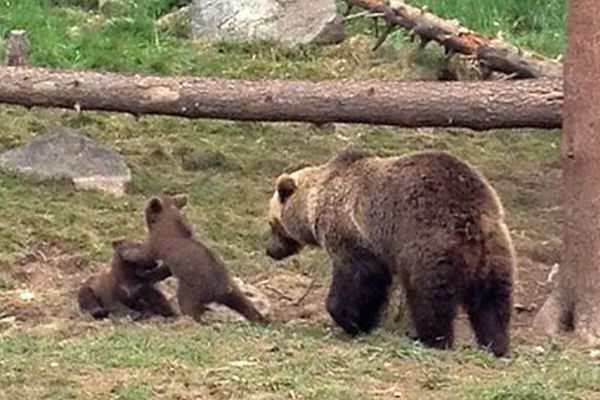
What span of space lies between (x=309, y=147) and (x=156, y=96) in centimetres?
157

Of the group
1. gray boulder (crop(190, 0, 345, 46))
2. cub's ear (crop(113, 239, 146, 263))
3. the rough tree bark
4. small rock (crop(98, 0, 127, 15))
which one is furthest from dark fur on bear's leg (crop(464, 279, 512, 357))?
small rock (crop(98, 0, 127, 15))

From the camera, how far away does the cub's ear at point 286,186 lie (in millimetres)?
8070

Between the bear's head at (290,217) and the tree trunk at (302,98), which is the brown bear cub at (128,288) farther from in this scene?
the tree trunk at (302,98)

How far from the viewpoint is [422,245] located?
6.96m

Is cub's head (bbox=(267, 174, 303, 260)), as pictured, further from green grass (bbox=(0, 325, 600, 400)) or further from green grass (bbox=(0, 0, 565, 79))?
green grass (bbox=(0, 0, 565, 79))

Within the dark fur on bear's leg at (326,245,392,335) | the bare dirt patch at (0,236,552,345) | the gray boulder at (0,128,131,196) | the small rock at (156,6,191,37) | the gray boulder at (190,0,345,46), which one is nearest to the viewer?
the dark fur on bear's leg at (326,245,392,335)

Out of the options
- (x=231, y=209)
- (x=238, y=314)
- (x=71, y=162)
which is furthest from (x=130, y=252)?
(x=71, y=162)

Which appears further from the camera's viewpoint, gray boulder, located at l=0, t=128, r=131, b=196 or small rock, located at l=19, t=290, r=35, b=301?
gray boulder, located at l=0, t=128, r=131, b=196

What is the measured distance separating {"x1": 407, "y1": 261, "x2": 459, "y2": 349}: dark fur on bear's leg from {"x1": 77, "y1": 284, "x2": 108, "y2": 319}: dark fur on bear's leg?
151 centimetres

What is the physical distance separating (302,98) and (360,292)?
2.74m

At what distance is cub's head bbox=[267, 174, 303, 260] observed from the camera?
8.09 meters

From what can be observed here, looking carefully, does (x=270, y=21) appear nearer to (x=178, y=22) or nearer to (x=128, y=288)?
(x=178, y=22)

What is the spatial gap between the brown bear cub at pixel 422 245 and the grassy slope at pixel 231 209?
17 centimetres

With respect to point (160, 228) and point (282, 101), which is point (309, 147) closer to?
point (282, 101)
